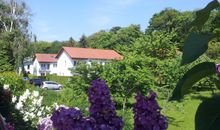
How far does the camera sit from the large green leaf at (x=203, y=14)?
1.00 m

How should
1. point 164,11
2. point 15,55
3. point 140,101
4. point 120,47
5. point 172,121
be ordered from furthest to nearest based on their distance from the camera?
point 164,11 → point 15,55 → point 120,47 → point 172,121 → point 140,101

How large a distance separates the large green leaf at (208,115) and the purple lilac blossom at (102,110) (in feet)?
0.98

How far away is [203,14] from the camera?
40.5 inches

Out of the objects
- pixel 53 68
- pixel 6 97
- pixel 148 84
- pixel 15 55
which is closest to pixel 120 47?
pixel 148 84

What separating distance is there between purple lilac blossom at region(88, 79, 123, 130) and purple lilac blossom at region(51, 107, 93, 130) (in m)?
0.03

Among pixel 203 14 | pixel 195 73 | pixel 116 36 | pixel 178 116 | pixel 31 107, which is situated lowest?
pixel 178 116

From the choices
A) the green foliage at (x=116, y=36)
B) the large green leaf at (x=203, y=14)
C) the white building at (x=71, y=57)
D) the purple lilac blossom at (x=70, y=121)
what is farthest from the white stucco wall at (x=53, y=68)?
the large green leaf at (x=203, y=14)

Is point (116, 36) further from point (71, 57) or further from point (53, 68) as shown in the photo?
point (71, 57)

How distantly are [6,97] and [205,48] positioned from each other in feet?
35.1

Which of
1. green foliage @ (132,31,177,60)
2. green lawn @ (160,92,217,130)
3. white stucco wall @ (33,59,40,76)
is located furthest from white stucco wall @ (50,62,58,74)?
green lawn @ (160,92,217,130)

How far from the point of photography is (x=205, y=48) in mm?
910

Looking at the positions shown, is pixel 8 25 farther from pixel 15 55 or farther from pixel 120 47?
pixel 120 47

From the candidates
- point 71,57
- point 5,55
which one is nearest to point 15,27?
point 5,55

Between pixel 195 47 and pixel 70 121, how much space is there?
39 cm
